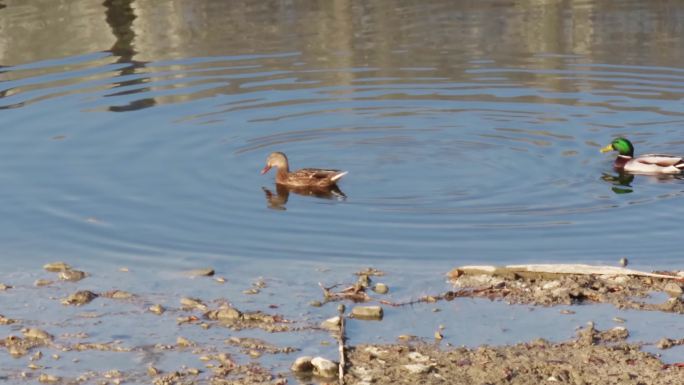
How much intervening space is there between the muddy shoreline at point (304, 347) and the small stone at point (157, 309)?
0.02 m

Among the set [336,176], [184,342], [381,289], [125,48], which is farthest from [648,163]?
[125,48]

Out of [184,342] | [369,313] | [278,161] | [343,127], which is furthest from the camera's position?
[343,127]

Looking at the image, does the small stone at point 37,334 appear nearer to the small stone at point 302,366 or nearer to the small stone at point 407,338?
the small stone at point 302,366

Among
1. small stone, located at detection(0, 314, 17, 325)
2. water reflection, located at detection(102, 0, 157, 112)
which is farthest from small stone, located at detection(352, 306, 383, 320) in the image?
water reflection, located at detection(102, 0, 157, 112)

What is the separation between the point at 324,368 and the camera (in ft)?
30.3

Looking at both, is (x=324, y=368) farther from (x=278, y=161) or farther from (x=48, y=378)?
(x=278, y=161)

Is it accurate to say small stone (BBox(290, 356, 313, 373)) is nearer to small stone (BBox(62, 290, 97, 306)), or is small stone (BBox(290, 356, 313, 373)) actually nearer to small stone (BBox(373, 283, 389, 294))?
small stone (BBox(373, 283, 389, 294))

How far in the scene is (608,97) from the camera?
18.8 m

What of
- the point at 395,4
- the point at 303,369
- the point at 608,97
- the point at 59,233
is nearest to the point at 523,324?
the point at 303,369

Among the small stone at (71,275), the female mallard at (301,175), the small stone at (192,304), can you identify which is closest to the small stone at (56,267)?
the small stone at (71,275)

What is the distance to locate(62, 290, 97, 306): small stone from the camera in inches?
434

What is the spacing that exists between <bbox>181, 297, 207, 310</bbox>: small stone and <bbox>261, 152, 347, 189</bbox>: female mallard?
169 inches

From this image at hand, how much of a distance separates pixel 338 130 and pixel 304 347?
787 cm

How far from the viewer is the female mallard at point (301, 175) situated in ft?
49.4
